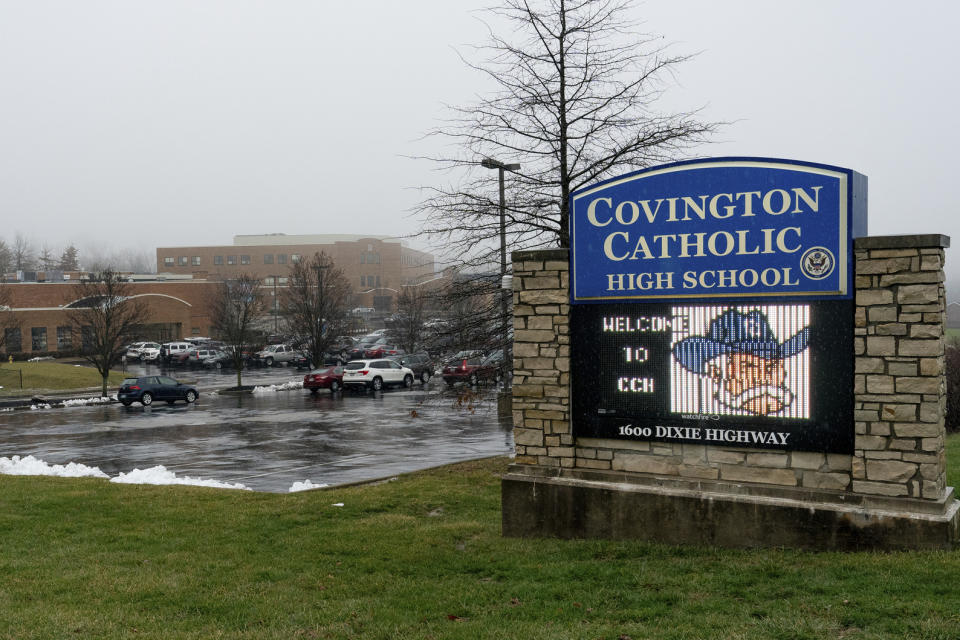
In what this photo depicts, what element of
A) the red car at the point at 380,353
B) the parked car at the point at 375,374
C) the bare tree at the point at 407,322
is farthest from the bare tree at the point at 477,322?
the red car at the point at 380,353

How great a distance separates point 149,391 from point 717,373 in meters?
31.1

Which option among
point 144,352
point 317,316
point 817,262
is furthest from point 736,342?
point 144,352

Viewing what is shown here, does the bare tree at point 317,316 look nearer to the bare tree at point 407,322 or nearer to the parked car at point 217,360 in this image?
the bare tree at point 407,322

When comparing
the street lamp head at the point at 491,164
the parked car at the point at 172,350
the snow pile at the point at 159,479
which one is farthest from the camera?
the parked car at the point at 172,350

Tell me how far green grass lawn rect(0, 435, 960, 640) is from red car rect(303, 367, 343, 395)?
2911cm

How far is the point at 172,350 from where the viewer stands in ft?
208

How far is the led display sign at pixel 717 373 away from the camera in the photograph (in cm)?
750

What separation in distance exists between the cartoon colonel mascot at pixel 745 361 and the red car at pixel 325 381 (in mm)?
33098

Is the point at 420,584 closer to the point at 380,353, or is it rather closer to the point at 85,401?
the point at 85,401

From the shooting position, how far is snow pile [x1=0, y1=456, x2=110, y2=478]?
53.7 feet

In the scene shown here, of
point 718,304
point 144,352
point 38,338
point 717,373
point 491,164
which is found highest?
point 491,164

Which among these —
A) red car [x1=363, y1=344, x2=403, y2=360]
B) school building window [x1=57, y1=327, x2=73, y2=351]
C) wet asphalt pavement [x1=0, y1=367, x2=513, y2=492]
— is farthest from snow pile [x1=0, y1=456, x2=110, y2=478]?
school building window [x1=57, y1=327, x2=73, y2=351]

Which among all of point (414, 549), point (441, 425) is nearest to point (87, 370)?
point (441, 425)

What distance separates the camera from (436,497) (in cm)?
1226
